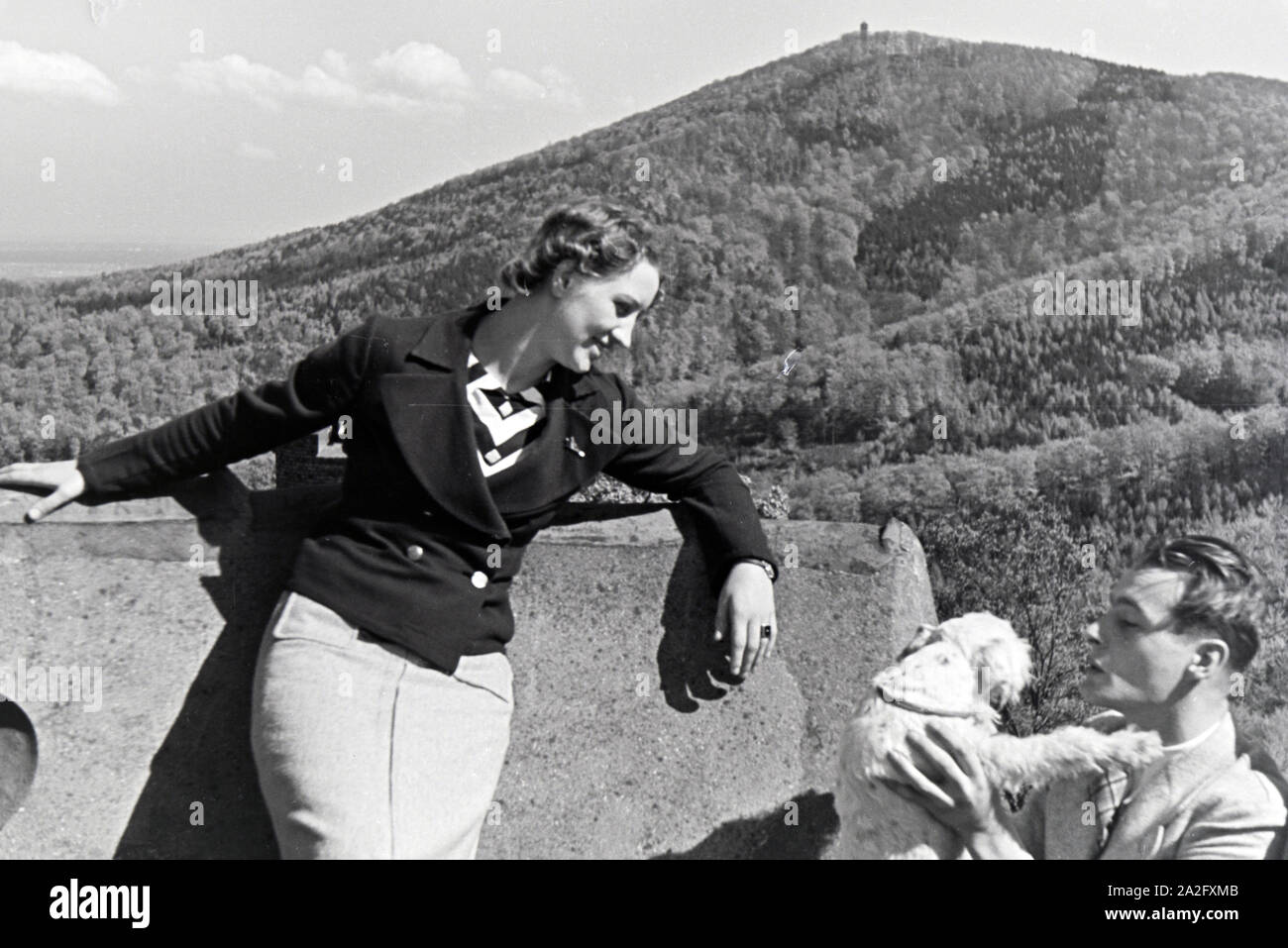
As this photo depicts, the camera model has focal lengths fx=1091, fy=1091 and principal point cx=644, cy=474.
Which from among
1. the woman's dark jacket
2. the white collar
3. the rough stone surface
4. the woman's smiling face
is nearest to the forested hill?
the rough stone surface

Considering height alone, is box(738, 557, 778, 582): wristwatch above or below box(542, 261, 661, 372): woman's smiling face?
below

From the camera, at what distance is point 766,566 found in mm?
2492

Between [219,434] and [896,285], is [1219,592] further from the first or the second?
[896,285]

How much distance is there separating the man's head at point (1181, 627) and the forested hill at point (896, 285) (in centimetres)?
293

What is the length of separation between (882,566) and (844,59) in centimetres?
453

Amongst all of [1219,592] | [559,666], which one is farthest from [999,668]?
[559,666]

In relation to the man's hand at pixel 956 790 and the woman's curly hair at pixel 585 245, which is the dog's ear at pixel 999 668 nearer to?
the man's hand at pixel 956 790

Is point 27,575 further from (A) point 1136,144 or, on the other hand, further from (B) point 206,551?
A: (A) point 1136,144

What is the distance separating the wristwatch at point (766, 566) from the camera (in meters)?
2.47

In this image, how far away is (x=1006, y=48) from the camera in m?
5.95

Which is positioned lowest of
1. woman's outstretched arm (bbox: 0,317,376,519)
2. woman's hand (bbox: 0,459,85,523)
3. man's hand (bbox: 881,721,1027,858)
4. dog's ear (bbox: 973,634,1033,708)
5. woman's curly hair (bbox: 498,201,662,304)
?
man's hand (bbox: 881,721,1027,858)

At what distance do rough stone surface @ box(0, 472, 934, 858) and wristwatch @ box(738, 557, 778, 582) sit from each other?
15 centimetres

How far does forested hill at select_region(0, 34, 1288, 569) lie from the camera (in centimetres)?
513

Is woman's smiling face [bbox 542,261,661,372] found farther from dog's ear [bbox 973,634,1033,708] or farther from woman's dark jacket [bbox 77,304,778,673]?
dog's ear [bbox 973,634,1033,708]
